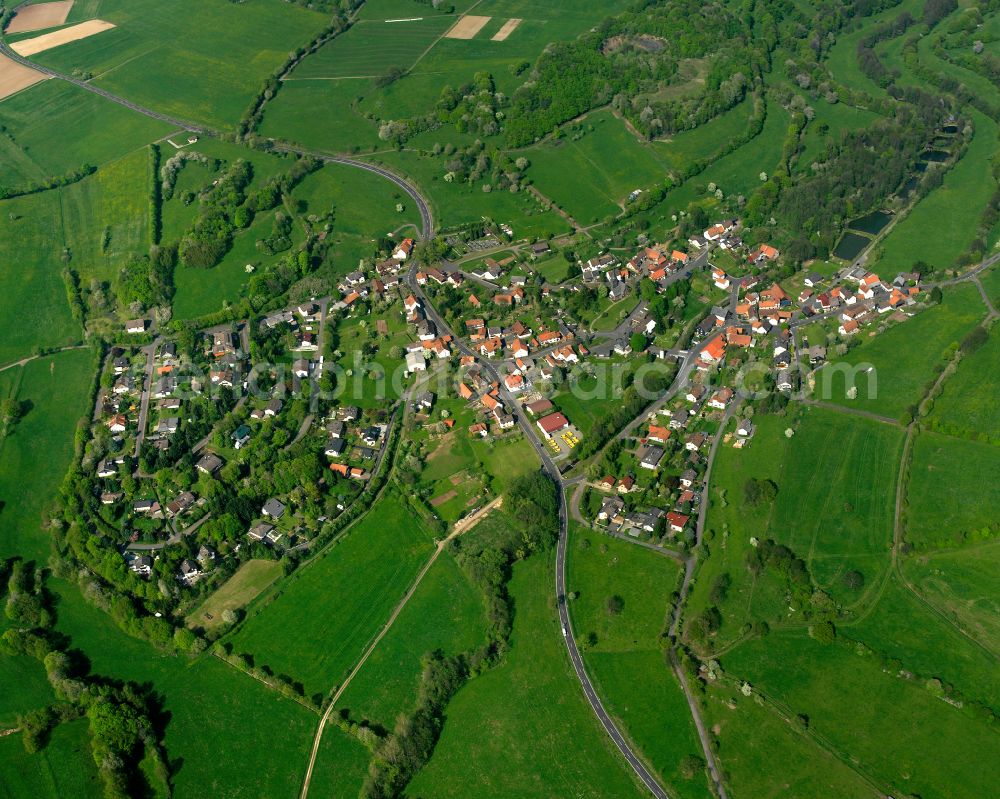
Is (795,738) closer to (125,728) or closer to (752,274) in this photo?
(125,728)

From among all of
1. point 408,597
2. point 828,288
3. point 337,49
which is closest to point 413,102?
point 337,49

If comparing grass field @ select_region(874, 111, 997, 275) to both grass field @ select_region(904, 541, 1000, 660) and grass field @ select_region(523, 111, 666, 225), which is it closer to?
grass field @ select_region(523, 111, 666, 225)

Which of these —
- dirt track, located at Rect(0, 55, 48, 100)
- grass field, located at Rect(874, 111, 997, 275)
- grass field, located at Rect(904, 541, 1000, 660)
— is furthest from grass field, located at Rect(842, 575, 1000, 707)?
dirt track, located at Rect(0, 55, 48, 100)

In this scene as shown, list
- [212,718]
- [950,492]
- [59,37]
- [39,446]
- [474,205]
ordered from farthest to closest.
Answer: [59,37], [474,205], [39,446], [950,492], [212,718]

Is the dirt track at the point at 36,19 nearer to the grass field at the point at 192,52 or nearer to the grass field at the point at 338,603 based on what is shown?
the grass field at the point at 192,52

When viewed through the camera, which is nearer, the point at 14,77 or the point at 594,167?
the point at 594,167

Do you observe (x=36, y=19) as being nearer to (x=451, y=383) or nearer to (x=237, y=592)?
(x=451, y=383)

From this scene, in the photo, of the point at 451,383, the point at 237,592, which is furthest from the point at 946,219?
the point at 237,592
